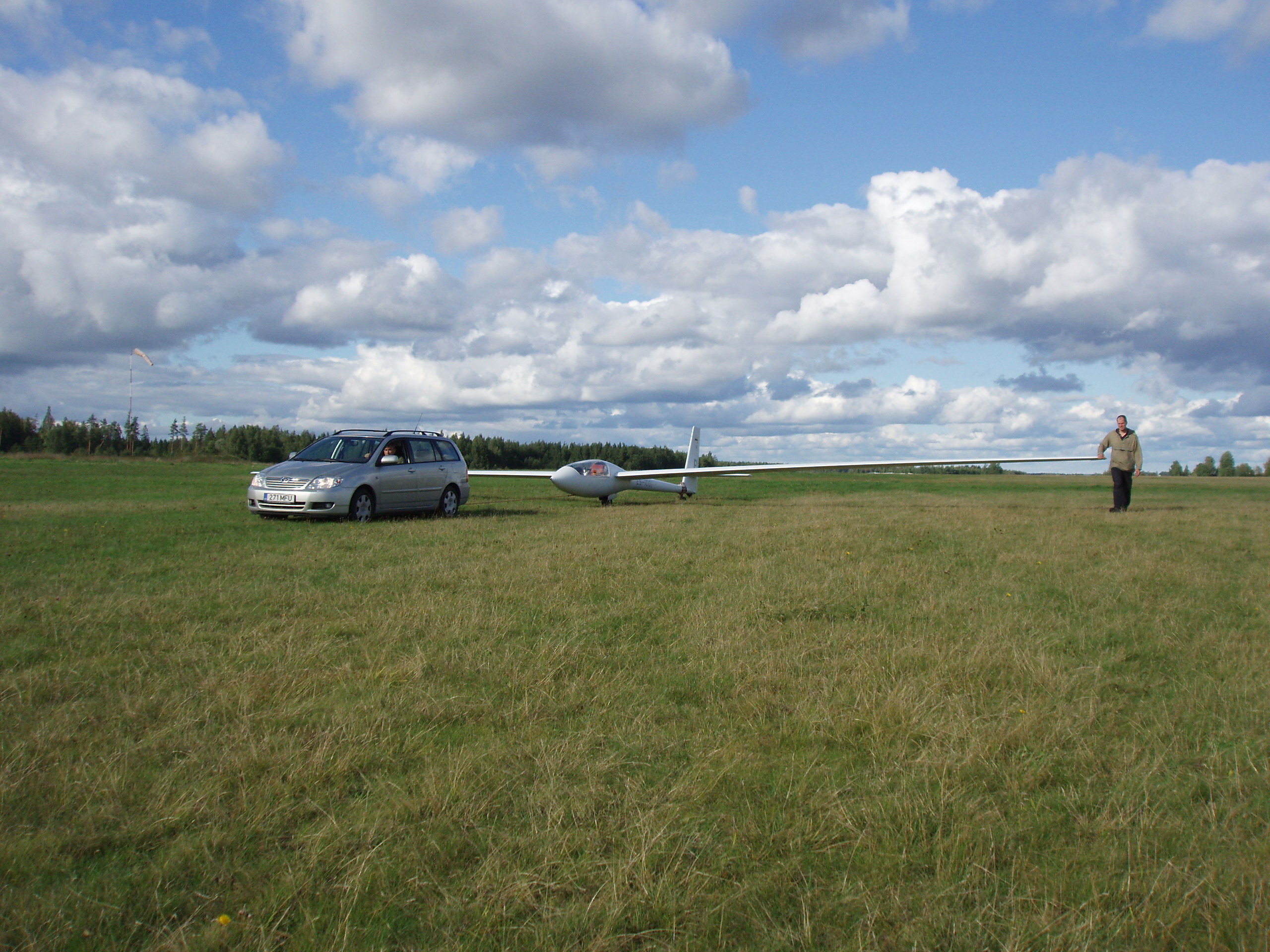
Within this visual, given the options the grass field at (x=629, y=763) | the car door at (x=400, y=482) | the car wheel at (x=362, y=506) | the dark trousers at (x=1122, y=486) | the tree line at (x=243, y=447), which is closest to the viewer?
the grass field at (x=629, y=763)

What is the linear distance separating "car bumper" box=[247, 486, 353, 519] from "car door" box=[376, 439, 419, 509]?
3.37 feet

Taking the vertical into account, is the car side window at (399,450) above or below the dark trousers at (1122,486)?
above

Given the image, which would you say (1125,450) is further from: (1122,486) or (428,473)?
(428,473)

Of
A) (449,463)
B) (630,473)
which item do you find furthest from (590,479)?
(449,463)

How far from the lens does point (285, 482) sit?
13.0 metres

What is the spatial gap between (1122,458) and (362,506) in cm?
1590

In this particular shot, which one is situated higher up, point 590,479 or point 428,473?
point 428,473

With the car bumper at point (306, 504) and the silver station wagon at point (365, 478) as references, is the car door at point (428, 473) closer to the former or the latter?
the silver station wagon at point (365, 478)

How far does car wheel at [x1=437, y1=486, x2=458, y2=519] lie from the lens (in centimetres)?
1550

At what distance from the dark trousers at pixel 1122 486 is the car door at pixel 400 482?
49.0ft

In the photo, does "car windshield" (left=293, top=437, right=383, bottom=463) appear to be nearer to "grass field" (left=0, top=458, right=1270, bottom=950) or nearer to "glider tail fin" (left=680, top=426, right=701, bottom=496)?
"grass field" (left=0, top=458, right=1270, bottom=950)

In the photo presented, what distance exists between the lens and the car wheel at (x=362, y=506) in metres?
13.3

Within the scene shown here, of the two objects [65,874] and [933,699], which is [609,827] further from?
[933,699]

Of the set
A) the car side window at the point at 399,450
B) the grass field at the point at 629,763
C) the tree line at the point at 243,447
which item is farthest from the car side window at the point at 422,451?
the tree line at the point at 243,447
